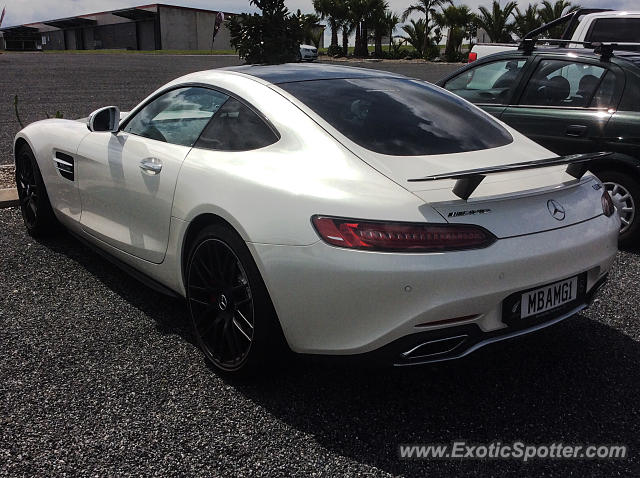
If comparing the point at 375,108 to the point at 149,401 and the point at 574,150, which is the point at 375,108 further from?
the point at 574,150

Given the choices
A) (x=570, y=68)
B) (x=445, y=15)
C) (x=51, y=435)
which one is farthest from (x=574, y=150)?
(x=445, y=15)

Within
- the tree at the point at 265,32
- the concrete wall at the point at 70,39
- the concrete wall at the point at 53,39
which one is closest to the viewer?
the tree at the point at 265,32

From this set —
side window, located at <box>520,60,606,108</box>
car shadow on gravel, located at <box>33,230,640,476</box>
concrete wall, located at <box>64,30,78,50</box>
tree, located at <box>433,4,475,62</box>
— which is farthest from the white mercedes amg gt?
concrete wall, located at <box>64,30,78,50</box>

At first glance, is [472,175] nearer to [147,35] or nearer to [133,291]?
[133,291]

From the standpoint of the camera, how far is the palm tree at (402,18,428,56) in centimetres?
4231

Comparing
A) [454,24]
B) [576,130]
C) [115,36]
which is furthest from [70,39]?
[576,130]

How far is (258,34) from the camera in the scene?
719 centimetres

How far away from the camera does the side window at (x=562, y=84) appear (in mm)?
5195

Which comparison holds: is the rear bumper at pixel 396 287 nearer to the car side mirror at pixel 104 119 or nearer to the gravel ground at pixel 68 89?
the car side mirror at pixel 104 119

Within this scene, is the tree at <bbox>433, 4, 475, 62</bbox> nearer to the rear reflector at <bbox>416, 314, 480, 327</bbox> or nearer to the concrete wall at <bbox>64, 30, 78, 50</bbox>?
the rear reflector at <bbox>416, 314, 480, 327</bbox>

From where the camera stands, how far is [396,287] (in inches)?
92.2

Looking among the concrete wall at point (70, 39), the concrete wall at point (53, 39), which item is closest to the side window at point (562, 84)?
the concrete wall at point (70, 39)

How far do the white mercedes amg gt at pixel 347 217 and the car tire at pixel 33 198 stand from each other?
1.31 m

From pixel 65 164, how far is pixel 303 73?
186 cm
